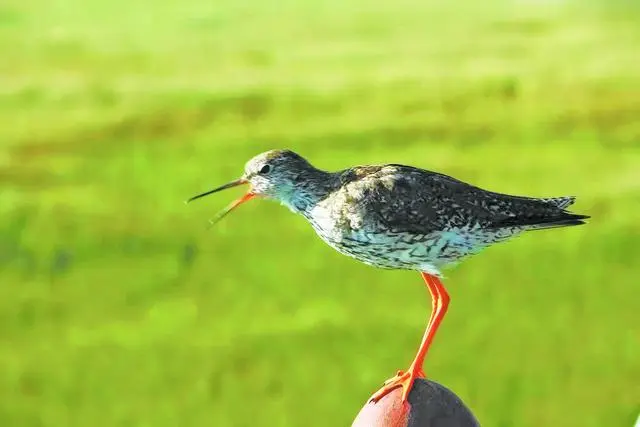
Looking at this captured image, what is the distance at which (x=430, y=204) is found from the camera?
5.52m

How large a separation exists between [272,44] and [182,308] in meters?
15.5

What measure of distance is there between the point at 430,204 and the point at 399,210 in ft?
0.57

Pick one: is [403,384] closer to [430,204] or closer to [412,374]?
[412,374]

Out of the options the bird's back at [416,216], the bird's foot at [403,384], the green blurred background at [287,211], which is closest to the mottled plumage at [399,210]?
the bird's back at [416,216]

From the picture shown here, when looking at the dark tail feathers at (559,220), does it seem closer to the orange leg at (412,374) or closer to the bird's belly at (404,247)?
the bird's belly at (404,247)

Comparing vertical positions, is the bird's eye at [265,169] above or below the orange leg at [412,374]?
above

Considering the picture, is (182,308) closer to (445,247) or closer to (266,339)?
(266,339)

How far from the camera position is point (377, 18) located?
31453 millimetres

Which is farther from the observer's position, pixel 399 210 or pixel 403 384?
pixel 399 210

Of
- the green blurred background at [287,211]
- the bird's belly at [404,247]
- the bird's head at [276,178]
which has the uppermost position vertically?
the bird's head at [276,178]

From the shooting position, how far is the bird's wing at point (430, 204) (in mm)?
5422

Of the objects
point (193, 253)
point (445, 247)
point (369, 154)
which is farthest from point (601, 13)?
point (445, 247)

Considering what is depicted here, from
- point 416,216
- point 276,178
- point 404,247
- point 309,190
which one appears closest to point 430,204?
point 416,216

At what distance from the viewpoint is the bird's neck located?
5.58m
